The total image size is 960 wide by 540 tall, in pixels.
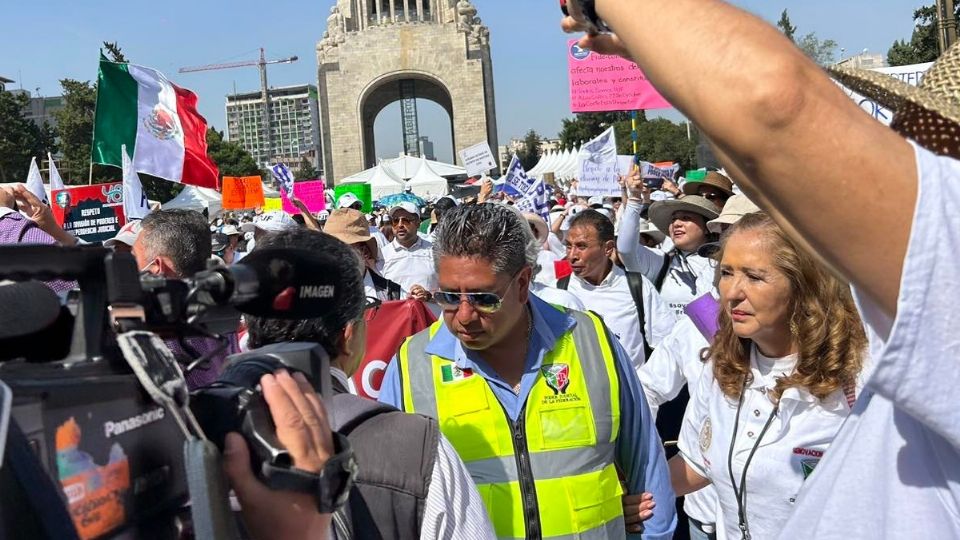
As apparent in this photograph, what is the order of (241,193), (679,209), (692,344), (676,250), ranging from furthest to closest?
1. (241,193)
2. (676,250)
3. (679,209)
4. (692,344)

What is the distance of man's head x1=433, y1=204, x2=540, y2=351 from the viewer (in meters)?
2.86

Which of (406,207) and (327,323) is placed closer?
(327,323)

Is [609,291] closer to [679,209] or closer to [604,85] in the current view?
[679,209]

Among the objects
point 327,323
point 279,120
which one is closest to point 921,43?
point 327,323

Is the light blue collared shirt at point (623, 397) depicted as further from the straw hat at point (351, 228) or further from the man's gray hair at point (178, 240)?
the straw hat at point (351, 228)

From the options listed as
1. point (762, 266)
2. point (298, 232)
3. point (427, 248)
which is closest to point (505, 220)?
point (762, 266)

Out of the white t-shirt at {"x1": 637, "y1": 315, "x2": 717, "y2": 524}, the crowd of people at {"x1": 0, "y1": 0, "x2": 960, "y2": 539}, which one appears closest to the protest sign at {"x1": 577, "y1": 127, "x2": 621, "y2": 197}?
the crowd of people at {"x1": 0, "y1": 0, "x2": 960, "y2": 539}

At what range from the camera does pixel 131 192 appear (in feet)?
24.7

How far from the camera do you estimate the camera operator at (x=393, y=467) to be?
185 cm

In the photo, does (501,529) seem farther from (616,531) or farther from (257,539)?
(257,539)

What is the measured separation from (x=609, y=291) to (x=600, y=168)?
6186 mm

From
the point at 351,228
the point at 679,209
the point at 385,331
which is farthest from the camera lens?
the point at 679,209

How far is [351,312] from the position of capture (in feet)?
6.70

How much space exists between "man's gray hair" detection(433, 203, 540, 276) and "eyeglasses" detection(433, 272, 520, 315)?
89mm
